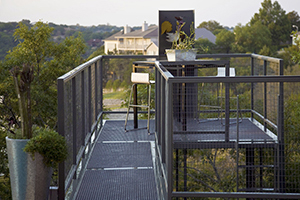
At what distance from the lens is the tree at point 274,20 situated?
1925 inches

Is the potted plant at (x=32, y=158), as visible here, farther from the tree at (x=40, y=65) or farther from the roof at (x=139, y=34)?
the roof at (x=139, y=34)

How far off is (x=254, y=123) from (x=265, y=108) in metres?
0.45

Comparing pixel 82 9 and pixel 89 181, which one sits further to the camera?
pixel 82 9

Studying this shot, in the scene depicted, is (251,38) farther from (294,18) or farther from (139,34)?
(139,34)

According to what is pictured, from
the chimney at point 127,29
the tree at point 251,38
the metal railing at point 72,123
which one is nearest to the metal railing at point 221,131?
the metal railing at point 72,123

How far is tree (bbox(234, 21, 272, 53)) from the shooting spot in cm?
4406

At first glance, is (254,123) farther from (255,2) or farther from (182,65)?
(255,2)

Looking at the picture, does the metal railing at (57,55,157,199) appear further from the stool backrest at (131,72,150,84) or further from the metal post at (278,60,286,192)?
the metal post at (278,60,286,192)

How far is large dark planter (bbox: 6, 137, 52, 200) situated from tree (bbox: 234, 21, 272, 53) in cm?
4208

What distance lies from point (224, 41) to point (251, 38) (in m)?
2.98

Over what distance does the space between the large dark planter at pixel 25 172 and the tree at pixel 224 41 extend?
4275 cm

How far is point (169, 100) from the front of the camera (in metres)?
3.08

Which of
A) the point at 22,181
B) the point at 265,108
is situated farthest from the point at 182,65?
the point at 22,181

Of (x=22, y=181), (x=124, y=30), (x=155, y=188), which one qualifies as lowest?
(x=155, y=188)
